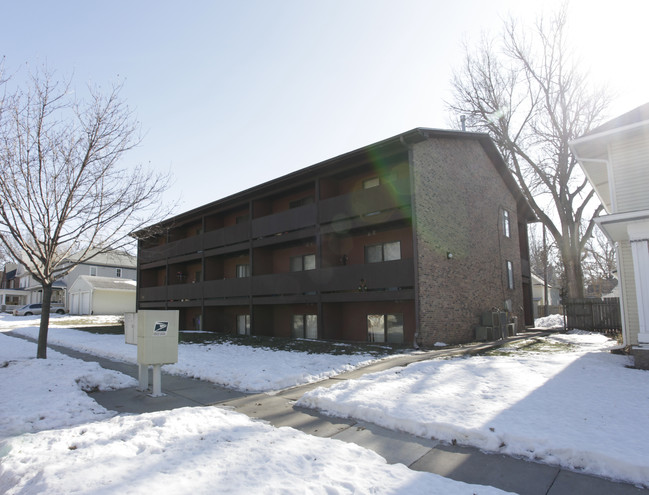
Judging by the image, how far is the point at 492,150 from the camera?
19.4m

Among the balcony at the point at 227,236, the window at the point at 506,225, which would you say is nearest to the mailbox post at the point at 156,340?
the balcony at the point at 227,236

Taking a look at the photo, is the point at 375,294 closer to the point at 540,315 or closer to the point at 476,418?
the point at 476,418

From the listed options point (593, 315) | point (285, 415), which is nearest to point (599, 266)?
point (593, 315)

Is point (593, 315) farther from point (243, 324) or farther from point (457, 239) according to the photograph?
point (243, 324)

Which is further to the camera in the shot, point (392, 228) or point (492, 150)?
point (492, 150)

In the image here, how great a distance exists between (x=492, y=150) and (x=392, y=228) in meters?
7.37

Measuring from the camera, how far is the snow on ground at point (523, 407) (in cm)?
415

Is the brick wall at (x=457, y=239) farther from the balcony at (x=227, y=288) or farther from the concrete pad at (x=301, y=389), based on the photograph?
the balcony at (x=227, y=288)

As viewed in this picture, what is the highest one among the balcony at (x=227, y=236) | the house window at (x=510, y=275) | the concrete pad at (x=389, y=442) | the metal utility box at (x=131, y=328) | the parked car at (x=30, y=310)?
the balcony at (x=227, y=236)

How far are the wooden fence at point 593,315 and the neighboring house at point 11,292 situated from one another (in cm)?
6072

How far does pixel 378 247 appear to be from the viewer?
16469 mm

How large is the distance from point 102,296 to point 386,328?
33.8m

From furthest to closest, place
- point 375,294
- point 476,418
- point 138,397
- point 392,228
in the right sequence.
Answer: point 392,228
point 375,294
point 138,397
point 476,418

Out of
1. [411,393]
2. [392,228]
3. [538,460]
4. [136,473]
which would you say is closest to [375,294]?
[392,228]
